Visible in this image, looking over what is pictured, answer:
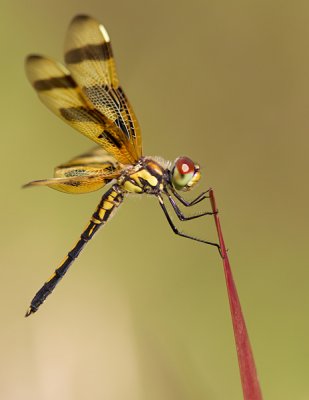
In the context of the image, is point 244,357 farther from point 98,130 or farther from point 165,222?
point 165,222

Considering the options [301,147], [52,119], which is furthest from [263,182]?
[52,119]

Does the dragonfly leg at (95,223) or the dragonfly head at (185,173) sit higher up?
the dragonfly head at (185,173)

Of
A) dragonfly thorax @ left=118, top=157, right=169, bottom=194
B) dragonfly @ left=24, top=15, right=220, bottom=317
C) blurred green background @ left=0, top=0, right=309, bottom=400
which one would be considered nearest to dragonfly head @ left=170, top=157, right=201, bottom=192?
dragonfly @ left=24, top=15, right=220, bottom=317

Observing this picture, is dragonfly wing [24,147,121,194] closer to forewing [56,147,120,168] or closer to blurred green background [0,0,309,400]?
forewing [56,147,120,168]

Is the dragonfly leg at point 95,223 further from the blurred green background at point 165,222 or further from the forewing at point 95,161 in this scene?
the blurred green background at point 165,222

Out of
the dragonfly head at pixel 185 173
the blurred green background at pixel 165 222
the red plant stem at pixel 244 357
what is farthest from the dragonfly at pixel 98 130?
the red plant stem at pixel 244 357
